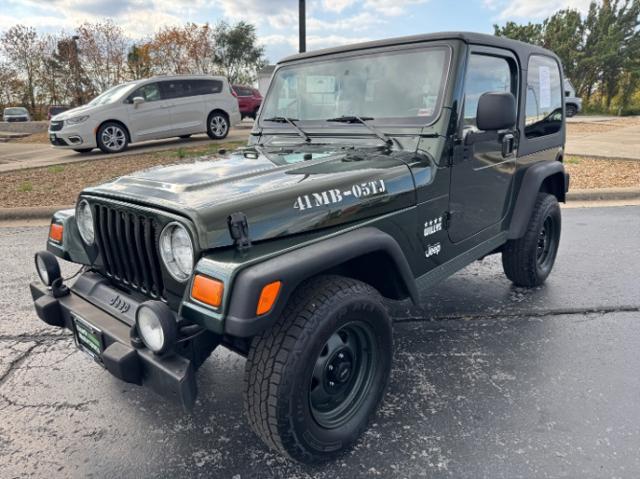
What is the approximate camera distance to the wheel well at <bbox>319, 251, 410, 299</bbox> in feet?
7.61

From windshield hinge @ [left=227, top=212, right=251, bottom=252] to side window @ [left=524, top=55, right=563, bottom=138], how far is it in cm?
253

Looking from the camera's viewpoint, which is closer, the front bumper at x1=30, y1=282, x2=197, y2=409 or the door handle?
the front bumper at x1=30, y1=282, x2=197, y2=409

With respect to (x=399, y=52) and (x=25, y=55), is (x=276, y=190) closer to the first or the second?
(x=399, y=52)

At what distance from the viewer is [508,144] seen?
3.27 m

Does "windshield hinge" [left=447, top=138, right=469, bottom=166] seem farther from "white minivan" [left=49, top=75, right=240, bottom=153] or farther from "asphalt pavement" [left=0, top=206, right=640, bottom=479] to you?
"white minivan" [left=49, top=75, right=240, bottom=153]

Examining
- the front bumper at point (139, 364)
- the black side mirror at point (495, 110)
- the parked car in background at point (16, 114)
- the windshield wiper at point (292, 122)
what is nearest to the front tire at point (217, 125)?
the windshield wiper at point (292, 122)

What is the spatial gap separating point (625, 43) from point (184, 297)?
43.6 meters

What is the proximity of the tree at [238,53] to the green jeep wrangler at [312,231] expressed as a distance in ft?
88.6

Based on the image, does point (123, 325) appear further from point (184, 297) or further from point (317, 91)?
point (317, 91)

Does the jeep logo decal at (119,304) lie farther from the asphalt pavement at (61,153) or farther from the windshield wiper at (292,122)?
the asphalt pavement at (61,153)

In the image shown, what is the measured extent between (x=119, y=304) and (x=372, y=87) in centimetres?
187

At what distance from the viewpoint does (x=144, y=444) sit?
Answer: 7.55ft

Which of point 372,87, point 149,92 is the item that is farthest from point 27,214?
point 372,87

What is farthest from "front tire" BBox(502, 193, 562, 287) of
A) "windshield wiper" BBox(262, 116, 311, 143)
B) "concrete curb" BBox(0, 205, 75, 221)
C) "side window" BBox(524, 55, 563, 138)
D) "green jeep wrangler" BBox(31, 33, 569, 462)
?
"concrete curb" BBox(0, 205, 75, 221)
